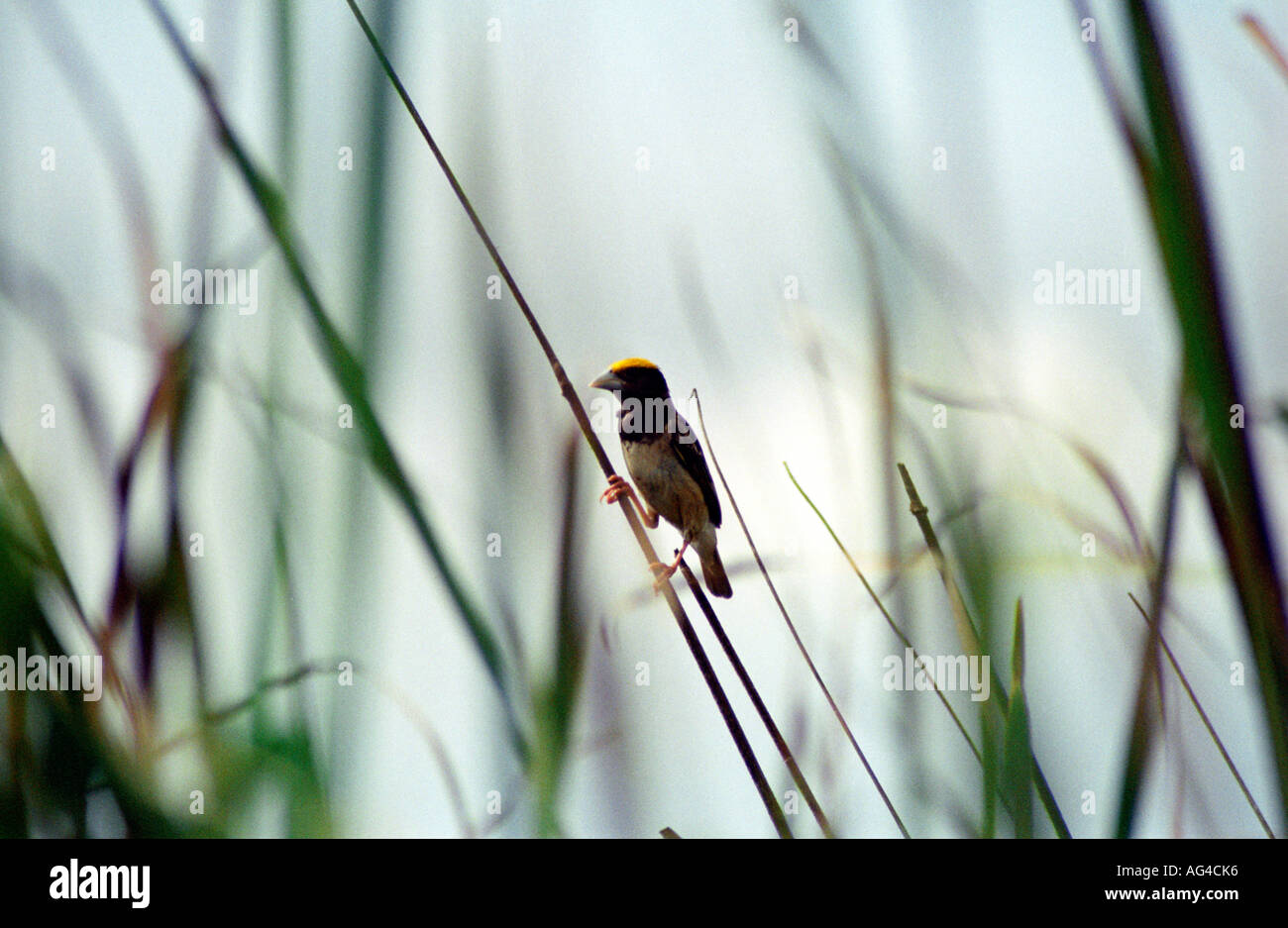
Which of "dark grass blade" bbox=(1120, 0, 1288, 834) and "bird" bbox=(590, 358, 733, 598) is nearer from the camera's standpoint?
"dark grass blade" bbox=(1120, 0, 1288, 834)

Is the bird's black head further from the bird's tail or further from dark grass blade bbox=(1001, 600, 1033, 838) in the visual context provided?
dark grass blade bbox=(1001, 600, 1033, 838)

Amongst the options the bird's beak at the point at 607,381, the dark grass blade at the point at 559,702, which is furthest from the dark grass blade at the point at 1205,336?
the bird's beak at the point at 607,381

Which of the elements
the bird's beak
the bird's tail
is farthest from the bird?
the bird's beak

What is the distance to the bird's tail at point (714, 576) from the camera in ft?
8.71

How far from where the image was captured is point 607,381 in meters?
2.39

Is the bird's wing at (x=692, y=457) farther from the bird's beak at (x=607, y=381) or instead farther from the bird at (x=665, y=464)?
the bird's beak at (x=607, y=381)

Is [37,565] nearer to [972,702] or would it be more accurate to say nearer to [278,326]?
[278,326]

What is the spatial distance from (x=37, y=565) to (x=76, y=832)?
38 cm

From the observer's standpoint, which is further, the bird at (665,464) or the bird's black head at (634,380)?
the bird at (665,464)

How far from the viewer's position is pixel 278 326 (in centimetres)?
95

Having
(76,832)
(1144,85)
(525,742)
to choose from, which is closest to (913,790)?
(525,742)

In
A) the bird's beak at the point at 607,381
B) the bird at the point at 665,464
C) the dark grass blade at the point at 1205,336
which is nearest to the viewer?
the dark grass blade at the point at 1205,336

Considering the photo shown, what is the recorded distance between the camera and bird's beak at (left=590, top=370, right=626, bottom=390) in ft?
7.75

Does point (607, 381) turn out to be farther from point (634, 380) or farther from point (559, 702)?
point (559, 702)
